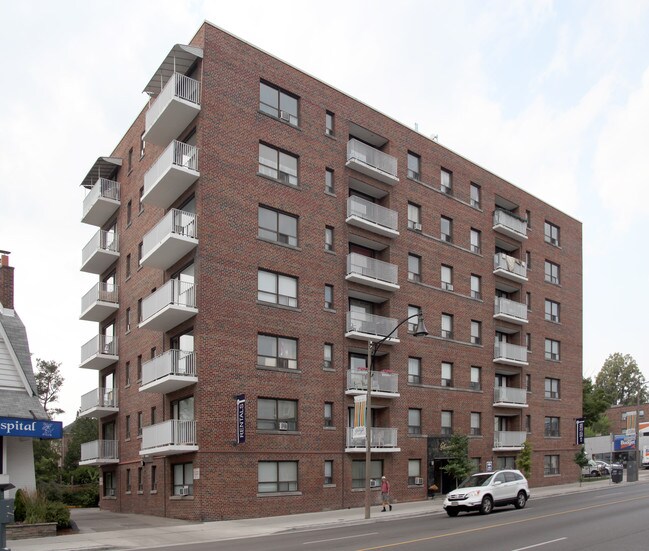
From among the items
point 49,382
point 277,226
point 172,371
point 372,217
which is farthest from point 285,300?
point 49,382

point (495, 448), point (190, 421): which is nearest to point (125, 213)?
point (190, 421)

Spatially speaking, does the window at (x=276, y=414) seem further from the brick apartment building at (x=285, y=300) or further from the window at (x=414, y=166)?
the window at (x=414, y=166)

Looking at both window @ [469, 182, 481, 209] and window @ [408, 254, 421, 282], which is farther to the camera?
window @ [469, 182, 481, 209]

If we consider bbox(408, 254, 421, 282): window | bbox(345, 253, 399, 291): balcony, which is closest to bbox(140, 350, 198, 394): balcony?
bbox(345, 253, 399, 291): balcony

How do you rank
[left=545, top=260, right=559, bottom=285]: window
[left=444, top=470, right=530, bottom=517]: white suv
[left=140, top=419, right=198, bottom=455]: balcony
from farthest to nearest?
1. [left=545, top=260, right=559, bottom=285]: window
2. [left=140, top=419, right=198, bottom=455]: balcony
3. [left=444, top=470, right=530, bottom=517]: white suv

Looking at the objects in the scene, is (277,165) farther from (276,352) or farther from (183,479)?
(183,479)

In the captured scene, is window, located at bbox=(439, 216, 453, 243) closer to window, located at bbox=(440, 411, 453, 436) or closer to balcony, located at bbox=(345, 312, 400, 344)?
balcony, located at bbox=(345, 312, 400, 344)

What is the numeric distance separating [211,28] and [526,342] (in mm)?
28483

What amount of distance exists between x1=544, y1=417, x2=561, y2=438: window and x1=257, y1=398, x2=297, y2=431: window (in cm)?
2310

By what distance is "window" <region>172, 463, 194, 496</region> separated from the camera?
30.8 meters

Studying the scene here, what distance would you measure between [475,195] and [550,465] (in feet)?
61.4

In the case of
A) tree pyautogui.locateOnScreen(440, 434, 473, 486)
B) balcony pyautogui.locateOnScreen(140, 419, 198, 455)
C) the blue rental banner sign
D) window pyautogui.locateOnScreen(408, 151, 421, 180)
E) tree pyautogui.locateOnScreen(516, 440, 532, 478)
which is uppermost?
window pyautogui.locateOnScreen(408, 151, 421, 180)

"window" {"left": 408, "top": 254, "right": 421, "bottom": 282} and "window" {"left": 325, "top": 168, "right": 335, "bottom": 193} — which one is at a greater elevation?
"window" {"left": 325, "top": 168, "right": 335, "bottom": 193}

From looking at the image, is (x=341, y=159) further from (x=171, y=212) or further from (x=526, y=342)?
(x=526, y=342)
